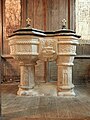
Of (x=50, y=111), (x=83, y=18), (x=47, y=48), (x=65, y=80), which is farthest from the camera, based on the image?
(x=83, y=18)

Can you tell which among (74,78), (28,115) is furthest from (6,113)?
(74,78)

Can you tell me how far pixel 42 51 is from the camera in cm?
375

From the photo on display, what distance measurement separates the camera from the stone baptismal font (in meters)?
3.66

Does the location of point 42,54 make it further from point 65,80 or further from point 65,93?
point 65,93

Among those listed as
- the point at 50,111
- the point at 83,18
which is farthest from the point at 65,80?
the point at 83,18

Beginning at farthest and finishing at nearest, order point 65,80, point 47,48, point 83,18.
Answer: point 83,18, point 65,80, point 47,48

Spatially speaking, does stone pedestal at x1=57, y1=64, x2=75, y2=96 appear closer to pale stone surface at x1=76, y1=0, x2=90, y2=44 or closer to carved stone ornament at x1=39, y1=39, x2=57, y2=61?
carved stone ornament at x1=39, y1=39, x2=57, y2=61

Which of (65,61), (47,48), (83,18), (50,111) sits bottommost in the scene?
(50,111)

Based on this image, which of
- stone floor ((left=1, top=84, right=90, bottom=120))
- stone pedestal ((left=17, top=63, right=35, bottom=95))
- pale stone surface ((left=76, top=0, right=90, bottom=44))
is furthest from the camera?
pale stone surface ((left=76, top=0, right=90, bottom=44))

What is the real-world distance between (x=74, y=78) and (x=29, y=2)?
8.49ft

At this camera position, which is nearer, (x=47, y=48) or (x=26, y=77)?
(x=47, y=48)

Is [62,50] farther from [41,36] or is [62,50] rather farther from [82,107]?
[82,107]

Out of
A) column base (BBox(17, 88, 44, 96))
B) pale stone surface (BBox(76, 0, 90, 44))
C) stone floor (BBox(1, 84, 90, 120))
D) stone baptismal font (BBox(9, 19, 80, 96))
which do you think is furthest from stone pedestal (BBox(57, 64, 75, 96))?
pale stone surface (BBox(76, 0, 90, 44))

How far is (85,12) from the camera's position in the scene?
586 centimetres
